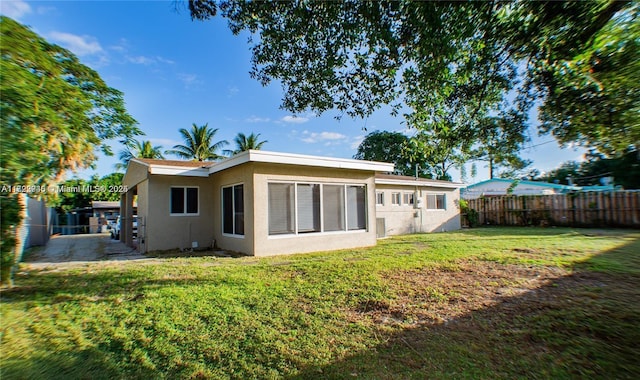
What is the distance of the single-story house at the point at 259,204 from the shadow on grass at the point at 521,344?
5.67 meters

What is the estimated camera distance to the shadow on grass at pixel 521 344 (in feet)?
8.95

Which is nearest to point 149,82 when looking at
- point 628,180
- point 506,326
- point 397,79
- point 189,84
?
point 189,84

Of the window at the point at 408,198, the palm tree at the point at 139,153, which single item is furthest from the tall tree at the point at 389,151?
the palm tree at the point at 139,153

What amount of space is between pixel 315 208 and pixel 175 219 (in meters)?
5.15

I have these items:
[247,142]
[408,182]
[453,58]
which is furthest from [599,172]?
[453,58]

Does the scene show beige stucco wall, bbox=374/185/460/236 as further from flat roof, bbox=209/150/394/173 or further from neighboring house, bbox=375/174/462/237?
flat roof, bbox=209/150/394/173

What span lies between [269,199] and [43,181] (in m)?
5.47

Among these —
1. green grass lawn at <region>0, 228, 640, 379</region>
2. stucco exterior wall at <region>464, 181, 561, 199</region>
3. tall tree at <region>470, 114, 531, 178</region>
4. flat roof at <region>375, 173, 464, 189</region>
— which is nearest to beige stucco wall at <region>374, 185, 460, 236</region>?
flat roof at <region>375, 173, 464, 189</region>

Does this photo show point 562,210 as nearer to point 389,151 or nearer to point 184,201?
point 389,151

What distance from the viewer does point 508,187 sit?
2753cm

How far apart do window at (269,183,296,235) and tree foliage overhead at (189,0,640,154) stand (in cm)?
435

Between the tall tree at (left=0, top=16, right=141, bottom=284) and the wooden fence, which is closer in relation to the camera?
the tall tree at (left=0, top=16, right=141, bottom=284)

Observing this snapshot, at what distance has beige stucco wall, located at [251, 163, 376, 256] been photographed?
8688 millimetres

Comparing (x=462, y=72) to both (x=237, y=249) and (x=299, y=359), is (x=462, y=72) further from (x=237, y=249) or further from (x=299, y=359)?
(x=237, y=249)
